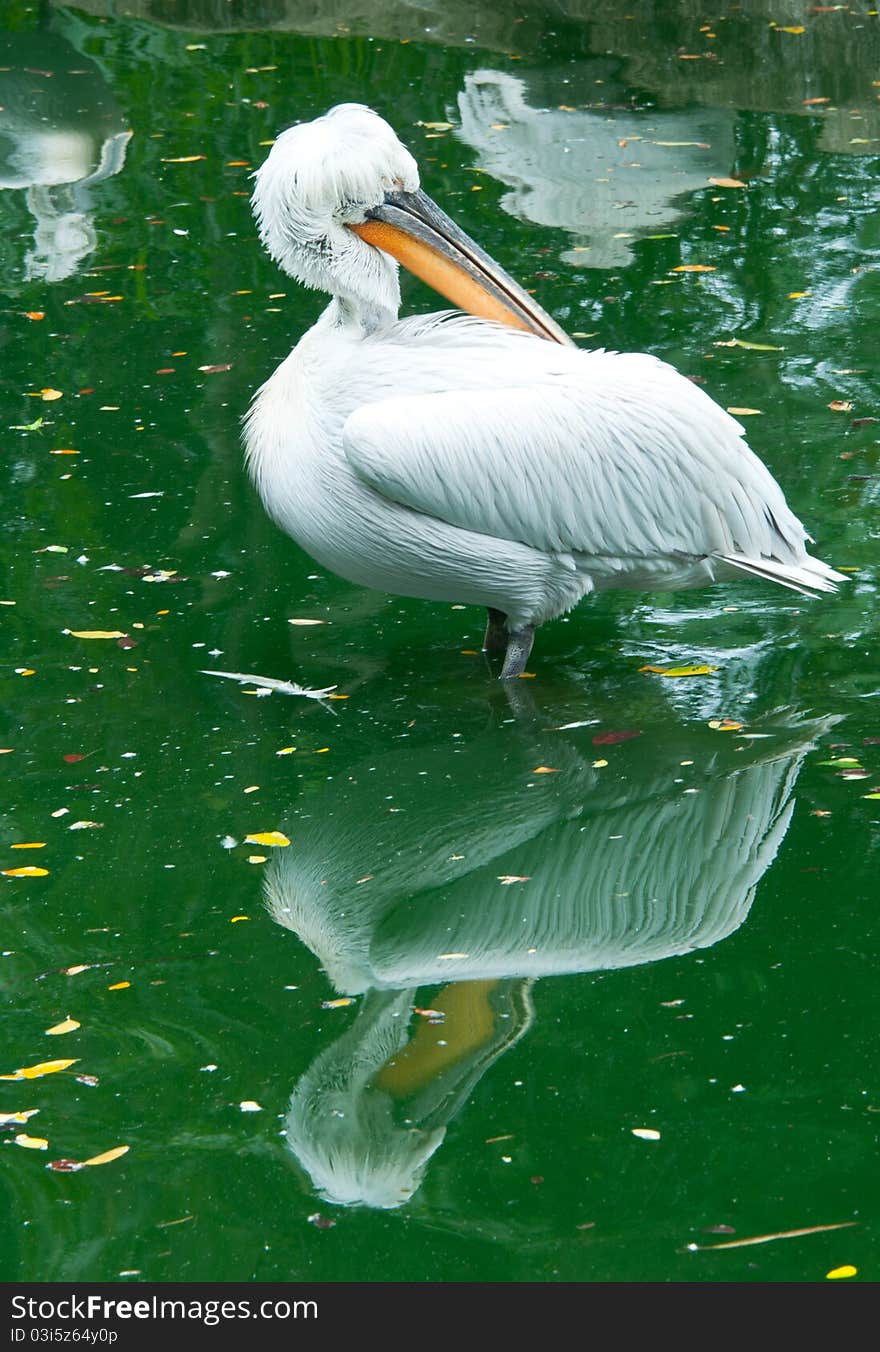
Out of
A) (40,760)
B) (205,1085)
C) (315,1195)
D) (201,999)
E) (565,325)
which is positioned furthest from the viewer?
(565,325)

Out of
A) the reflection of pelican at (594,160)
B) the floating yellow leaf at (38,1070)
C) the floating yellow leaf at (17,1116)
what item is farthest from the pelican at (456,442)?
the reflection of pelican at (594,160)

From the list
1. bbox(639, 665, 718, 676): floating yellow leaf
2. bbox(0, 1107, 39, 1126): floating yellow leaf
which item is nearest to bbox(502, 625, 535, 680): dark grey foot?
bbox(639, 665, 718, 676): floating yellow leaf

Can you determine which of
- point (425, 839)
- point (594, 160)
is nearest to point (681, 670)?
point (425, 839)

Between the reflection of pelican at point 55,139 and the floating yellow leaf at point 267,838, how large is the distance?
424 centimetres

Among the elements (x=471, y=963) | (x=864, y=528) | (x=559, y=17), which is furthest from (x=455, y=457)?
(x=559, y=17)

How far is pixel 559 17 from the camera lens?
9922 millimetres

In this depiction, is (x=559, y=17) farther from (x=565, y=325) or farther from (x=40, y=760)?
(x=40, y=760)

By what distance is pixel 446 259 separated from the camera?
434 cm

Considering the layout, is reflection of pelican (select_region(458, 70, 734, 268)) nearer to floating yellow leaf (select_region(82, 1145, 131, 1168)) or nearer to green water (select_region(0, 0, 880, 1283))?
green water (select_region(0, 0, 880, 1283))

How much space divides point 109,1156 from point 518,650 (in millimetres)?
1881

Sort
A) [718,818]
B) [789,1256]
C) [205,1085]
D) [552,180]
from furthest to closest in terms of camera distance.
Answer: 1. [552,180]
2. [718,818]
3. [205,1085]
4. [789,1256]

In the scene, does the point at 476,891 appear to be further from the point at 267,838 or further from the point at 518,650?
the point at 518,650

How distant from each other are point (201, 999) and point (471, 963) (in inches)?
19.8

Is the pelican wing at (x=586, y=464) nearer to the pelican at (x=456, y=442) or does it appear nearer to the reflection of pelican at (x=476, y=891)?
the pelican at (x=456, y=442)
